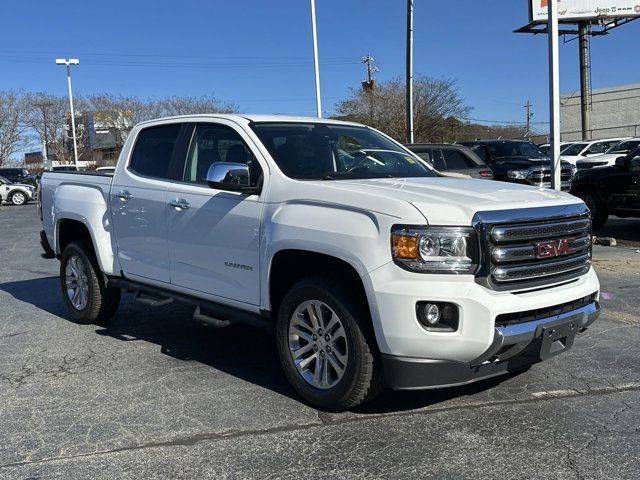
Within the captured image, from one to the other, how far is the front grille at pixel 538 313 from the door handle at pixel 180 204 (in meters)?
2.56

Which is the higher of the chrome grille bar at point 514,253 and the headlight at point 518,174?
the headlight at point 518,174

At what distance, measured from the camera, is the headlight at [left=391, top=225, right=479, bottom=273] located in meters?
3.54

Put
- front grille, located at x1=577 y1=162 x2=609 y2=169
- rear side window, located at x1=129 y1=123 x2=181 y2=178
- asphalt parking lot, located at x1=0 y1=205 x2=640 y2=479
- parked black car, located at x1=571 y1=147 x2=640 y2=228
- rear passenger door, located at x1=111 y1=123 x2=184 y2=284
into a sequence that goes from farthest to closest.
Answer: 1. front grille, located at x1=577 y1=162 x2=609 y2=169
2. parked black car, located at x1=571 y1=147 x2=640 y2=228
3. rear side window, located at x1=129 y1=123 x2=181 y2=178
4. rear passenger door, located at x1=111 y1=123 x2=184 y2=284
5. asphalt parking lot, located at x1=0 y1=205 x2=640 y2=479

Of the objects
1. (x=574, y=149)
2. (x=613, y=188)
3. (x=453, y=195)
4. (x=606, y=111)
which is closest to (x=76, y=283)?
(x=453, y=195)

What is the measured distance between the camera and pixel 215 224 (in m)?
4.71

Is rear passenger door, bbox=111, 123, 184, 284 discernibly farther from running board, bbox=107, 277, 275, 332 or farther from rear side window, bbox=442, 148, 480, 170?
rear side window, bbox=442, 148, 480, 170

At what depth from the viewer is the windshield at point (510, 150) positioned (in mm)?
16656

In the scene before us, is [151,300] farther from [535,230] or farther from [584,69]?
[584,69]

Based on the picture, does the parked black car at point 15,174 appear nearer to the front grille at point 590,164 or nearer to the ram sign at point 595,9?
the ram sign at point 595,9

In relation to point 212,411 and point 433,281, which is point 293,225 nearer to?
point 433,281

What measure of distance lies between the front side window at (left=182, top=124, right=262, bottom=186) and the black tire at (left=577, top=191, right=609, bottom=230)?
9173 mm

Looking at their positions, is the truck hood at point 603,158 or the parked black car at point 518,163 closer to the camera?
the parked black car at point 518,163

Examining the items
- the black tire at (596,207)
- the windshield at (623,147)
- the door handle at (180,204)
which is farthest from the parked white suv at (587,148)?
the door handle at (180,204)

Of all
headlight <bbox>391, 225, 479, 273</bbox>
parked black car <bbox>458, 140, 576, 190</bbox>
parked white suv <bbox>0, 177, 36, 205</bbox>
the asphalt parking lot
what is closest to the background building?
parked black car <bbox>458, 140, 576, 190</bbox>
